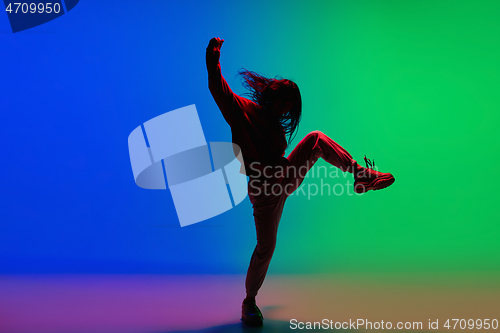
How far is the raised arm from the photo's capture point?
6.79 ft

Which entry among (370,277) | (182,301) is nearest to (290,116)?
(182,301)

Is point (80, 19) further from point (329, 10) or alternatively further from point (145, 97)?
point (329, 10)

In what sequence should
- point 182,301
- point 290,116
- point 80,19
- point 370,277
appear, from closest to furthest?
point 290,116
point 182,301
point 370,277
point 80,19

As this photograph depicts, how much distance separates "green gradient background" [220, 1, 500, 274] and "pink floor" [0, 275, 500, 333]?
3.07ft

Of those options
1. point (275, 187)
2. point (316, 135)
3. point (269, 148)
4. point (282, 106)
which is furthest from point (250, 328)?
point (282, 106)

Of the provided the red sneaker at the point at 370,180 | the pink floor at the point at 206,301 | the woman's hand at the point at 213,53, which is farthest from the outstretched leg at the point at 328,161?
the pink floor at the point at 206,301

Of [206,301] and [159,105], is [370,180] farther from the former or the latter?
[159,105]

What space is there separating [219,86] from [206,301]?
5.07 feet

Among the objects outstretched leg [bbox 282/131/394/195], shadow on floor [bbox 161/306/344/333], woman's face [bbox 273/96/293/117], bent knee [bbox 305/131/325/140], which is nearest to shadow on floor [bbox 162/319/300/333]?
shadow on floor [bbox 161/306/344/333]

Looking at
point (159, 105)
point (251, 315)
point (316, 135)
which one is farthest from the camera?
point (159, 105)

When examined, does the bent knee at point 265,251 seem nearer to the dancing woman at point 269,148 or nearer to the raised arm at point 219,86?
the dancing woman at point 269,148

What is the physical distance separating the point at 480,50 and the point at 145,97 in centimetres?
348

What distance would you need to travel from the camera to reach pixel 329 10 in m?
4.29

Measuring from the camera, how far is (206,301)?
292 cm
